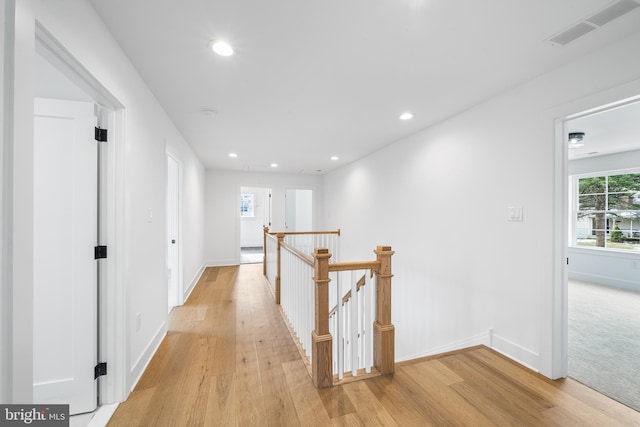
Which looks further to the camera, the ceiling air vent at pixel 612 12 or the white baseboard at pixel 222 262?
the white baseboard at pixel 222 262

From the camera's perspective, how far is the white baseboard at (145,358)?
1.86m

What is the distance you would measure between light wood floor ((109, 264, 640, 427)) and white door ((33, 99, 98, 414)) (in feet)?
1.34

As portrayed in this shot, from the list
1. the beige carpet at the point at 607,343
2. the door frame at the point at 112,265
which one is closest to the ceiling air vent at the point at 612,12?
the beige carpet at the point at 607,343

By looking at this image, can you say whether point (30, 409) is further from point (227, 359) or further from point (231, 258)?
point (231, 258)

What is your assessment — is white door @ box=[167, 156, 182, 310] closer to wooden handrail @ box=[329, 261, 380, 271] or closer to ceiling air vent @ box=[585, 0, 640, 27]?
wooden handrail @ box=[329, 261, 380, 271]

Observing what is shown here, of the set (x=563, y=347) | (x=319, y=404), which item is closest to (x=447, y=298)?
(x=563, y=347)

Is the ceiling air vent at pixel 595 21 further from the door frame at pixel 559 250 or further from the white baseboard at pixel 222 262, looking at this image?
the white baseboard at pixel 222 262

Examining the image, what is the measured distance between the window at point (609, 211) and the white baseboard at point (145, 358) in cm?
750

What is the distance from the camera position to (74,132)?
1607 mm

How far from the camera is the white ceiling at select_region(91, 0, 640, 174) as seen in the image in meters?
1.42

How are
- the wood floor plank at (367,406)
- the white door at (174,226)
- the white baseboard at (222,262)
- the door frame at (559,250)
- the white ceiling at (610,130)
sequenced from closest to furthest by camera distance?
the wood floor plank at (367,406) → the door frame at (559,250) → the white ceiling at (610,130) → the white door at (174,226) → the white baseboard at (222,262)

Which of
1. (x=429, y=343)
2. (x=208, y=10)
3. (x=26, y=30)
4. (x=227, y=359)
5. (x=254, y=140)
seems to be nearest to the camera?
(x=26, y=30)

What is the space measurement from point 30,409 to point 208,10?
6.49 ft

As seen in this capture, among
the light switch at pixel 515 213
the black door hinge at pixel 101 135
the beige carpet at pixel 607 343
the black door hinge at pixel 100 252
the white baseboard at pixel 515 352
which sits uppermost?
the black door hinge at pixel 101 135
